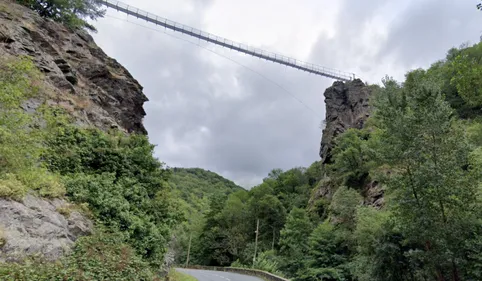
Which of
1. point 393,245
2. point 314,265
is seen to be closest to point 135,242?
point 393,245

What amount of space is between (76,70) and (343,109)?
53.9 m

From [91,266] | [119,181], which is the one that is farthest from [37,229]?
[119,181]

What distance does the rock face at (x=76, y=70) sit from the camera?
17406 mm

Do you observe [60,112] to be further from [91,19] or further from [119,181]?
[91,19]

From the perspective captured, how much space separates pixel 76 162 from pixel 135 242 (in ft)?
13.9

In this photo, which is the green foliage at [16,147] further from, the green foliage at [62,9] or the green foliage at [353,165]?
the green foliage at [353,165]

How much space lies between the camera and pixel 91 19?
28.1 meters

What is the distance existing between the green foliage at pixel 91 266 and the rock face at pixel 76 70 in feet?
29.3

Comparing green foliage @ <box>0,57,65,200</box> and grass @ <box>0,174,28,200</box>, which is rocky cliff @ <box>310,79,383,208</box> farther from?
grass @ <box>0,174,28,200</box>

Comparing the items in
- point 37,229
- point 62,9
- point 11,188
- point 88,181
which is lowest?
point 37,229

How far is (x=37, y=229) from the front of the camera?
26.2 ft

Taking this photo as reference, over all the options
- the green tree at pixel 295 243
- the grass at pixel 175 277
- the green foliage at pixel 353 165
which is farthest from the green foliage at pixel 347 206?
the grass at pixel 175 277

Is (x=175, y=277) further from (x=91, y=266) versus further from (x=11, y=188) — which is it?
(x=11, y=188)

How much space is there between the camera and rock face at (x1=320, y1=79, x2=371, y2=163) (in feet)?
204
